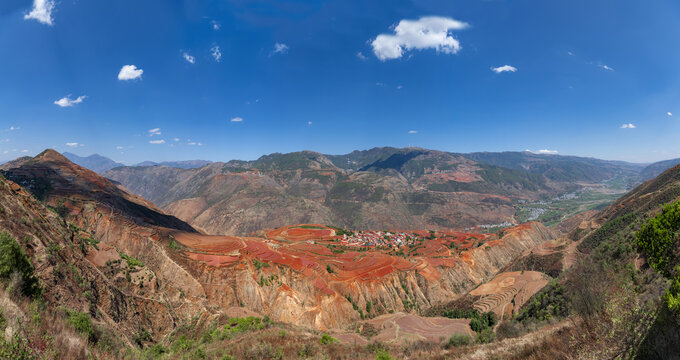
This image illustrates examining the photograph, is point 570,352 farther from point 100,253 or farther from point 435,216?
point 435,216

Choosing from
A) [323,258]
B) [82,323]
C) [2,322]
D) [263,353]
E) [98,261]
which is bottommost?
[323,258]

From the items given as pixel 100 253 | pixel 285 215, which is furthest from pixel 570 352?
pixel 285 215

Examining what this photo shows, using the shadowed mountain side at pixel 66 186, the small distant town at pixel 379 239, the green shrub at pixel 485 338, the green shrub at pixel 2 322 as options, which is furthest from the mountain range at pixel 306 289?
the small distant town at pixel 379 239

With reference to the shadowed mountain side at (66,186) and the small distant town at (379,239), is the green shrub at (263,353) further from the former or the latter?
the small distant town at (379,239)

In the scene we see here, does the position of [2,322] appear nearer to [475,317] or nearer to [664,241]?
[664,241]

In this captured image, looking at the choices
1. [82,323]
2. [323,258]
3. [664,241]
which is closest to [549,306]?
[664,241]

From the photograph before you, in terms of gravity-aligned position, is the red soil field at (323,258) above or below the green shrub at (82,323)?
below

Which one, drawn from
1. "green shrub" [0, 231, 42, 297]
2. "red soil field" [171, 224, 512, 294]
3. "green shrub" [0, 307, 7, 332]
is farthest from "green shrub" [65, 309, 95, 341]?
"red soil field" [171, 224, 512, 294]

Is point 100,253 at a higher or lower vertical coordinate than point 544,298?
higher
